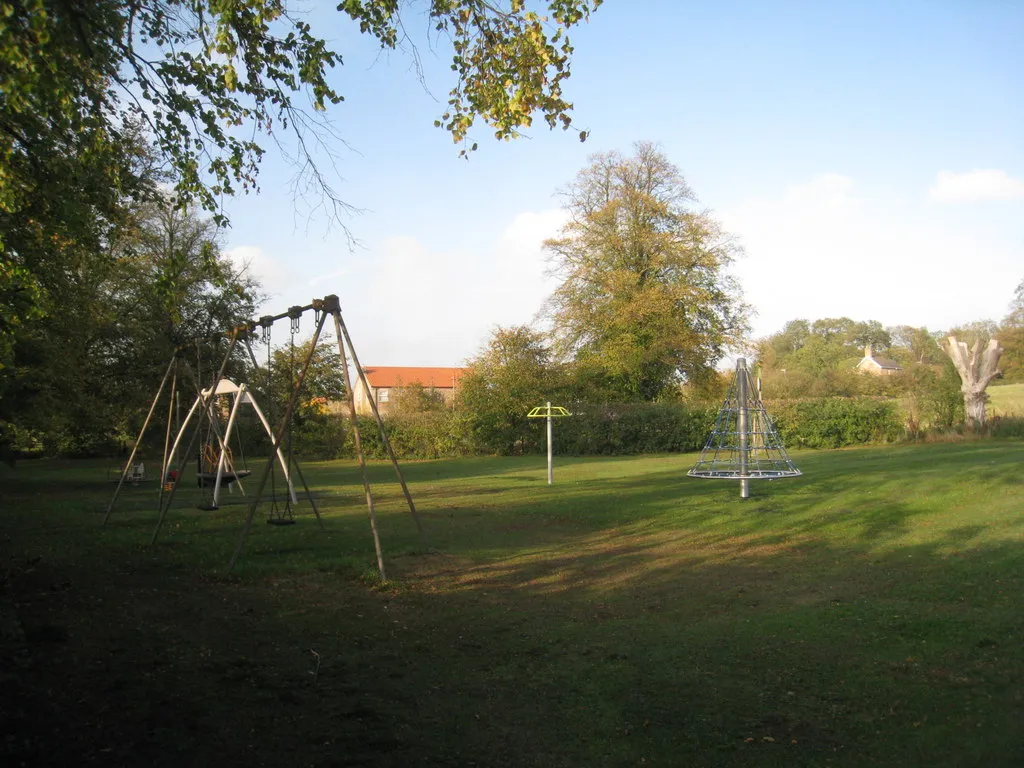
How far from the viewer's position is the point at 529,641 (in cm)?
681

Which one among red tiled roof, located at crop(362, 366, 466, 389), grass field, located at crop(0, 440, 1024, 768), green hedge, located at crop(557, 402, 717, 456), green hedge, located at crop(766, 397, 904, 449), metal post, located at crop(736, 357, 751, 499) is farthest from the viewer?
red tiled roof, located at crop(362, 366, 466, 389)

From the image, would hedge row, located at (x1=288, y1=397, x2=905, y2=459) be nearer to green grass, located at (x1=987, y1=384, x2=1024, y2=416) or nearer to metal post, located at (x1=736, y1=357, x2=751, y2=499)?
green grass, located at (x1=987, y1=384, x2=1024, y2=416)

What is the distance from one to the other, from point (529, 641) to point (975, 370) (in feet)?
95.2

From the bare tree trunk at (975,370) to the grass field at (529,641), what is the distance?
1847cm

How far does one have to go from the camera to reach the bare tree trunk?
3019cm

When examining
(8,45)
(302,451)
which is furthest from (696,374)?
(8,45)

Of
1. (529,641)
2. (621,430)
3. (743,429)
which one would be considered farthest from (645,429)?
(529,641)

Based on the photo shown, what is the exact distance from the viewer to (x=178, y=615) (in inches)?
281

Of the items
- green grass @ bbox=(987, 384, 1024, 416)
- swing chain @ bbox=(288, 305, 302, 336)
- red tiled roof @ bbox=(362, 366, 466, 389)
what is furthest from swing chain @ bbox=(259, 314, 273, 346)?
red tiled roof @ bbox=(362, 366, 466, 389)

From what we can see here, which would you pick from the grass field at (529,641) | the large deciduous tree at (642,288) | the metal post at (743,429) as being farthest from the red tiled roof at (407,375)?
the grass field at (529,641)

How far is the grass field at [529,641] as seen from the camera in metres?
4.56

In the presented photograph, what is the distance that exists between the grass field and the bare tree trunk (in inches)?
727

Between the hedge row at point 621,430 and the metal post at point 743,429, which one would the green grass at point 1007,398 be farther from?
the metal post at point 743,429

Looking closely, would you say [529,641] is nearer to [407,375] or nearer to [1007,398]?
[1007,398]
